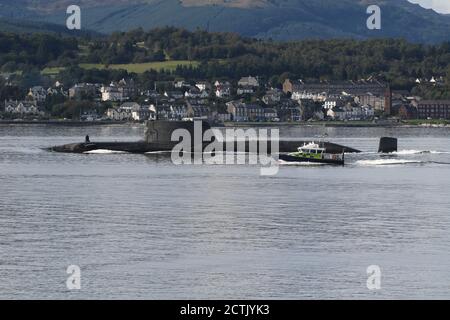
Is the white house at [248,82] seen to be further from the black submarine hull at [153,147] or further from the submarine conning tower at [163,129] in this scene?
the submarine conning tower at [163,129]

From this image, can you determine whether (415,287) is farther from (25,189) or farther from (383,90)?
(383,90)

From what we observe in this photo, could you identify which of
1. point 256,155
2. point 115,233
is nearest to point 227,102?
point 256,155


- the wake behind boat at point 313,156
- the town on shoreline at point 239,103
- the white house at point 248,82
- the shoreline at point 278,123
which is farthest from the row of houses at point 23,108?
the wake behind boat at point 313,156

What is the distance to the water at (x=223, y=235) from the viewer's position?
26.1m

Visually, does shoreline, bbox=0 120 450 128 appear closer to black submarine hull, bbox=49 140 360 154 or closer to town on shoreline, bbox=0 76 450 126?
town on shoreline, bbox=0 76 450 126

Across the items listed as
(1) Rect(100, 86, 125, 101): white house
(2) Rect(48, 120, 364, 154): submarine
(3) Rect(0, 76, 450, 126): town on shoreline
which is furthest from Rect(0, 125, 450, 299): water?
(1) Rect(100, 86, 125, 101): white house

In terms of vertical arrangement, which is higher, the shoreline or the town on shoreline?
the town on shoreline

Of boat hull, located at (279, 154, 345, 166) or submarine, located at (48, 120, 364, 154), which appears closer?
boat hull, located at (279, 154, 345, 166)

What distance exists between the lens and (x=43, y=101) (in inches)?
7003

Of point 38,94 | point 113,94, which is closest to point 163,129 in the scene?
point 113,94

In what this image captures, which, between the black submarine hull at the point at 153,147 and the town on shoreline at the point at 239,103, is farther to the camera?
the town on shoreline at the point at 239,103

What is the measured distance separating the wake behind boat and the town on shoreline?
301 ft

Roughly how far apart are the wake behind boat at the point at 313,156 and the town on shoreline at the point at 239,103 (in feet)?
301

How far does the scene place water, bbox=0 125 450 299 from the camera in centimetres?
2612
